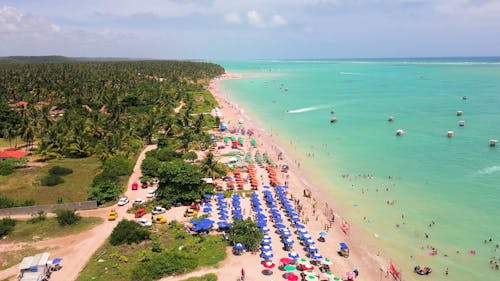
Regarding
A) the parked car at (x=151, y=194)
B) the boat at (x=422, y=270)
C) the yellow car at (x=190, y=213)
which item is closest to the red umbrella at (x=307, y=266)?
the boat at (x=422, y=270)

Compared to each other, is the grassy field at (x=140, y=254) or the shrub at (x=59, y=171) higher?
the shrub at (x=59, y=171)

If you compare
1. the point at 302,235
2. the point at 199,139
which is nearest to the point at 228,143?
the point at 199,139


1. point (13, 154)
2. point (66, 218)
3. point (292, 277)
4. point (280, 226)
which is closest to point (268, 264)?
point (292, 277)

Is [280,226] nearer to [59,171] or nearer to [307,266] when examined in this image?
[307,266]

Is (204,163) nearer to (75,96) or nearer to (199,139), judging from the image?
(199,139)

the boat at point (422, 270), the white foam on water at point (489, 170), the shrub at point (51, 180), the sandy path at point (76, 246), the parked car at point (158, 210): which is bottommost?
the boat at point (422, 270)

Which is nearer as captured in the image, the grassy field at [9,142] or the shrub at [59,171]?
the shrub at [59,171]

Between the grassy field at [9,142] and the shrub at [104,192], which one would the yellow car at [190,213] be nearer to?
the shrub at [104,192]
